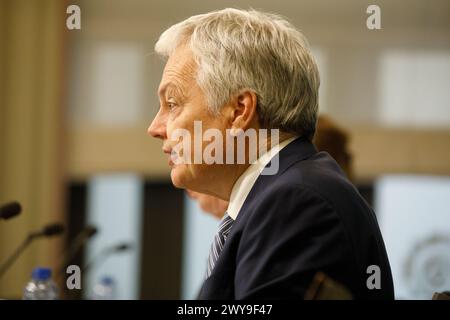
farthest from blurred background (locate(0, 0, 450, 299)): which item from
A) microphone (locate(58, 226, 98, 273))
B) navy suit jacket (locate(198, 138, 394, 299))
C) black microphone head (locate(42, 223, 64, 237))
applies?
navy suit jacket (locate(198, 138, 394, 299))

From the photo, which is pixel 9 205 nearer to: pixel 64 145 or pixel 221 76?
pixel 221 76

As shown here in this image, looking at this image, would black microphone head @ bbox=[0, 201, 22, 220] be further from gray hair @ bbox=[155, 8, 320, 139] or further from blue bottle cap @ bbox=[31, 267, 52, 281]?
gray hair @ bbox=[155, 8, 320, 139]

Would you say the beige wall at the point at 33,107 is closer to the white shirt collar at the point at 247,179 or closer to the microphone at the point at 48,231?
the microphone at the point at 48,231

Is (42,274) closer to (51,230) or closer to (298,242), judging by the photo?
(51,230)

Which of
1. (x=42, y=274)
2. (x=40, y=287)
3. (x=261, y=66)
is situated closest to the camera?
(x=261, y=66)

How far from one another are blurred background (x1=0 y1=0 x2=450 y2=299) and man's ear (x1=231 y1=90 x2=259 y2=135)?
12.7 feet

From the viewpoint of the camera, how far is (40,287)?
6.73ft

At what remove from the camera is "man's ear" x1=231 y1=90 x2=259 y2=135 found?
1443 millimetres

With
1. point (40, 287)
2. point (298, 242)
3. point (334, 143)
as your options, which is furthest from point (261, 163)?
point (334, 143)

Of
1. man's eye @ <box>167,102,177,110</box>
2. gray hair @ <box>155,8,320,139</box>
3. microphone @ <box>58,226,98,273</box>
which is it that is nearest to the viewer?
gray hair @ <box>155,8,320,139</box>

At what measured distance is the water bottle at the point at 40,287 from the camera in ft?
6.14

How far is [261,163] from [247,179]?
0.04 m

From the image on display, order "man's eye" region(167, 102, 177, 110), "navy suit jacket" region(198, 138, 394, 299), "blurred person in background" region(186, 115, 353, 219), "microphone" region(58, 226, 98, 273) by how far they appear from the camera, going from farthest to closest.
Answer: "blurred person in background" region(186, 115, 353, 219), "microphone" region(58, 226, 98, 273), "man's eye" region(167, 102, 177, 110), "navy suit jacket" region(198, 138, 394, 299)

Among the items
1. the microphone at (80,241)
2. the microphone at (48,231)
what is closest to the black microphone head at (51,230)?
the microphone at (48,231)
